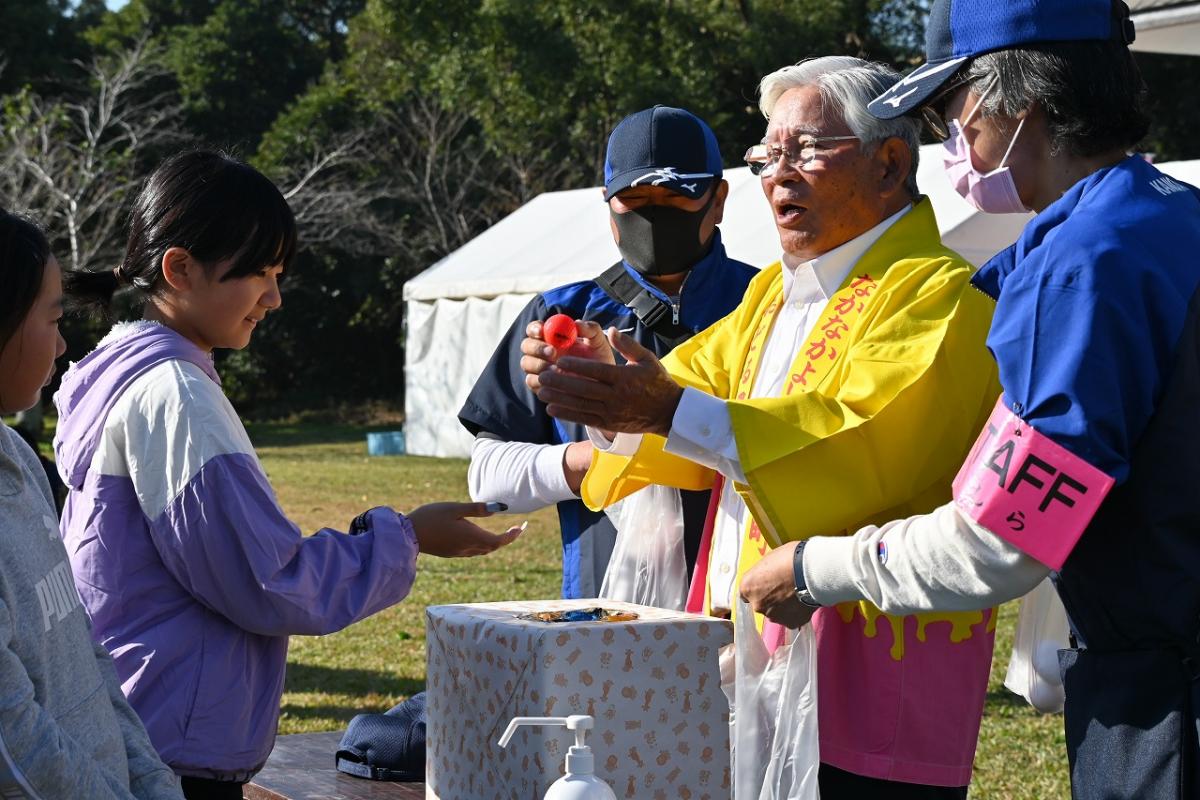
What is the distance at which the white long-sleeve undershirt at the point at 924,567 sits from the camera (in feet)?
6.09

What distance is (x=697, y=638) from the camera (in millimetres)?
2170

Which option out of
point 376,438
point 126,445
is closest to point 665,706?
point 126,445

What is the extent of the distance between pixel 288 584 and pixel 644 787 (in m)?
0.62

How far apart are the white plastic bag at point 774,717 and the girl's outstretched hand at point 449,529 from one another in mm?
462

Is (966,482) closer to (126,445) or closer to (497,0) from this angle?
(126,445)

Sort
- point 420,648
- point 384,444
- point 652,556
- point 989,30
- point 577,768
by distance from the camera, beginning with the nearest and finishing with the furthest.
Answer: point 577,768 < point 989,30 < point 652,556 < point 420,648 < point 384,444

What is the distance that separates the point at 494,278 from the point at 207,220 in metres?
15.4

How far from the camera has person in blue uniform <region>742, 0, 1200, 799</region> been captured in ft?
5.80

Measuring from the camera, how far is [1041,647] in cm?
235

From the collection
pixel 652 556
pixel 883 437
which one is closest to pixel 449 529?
pixel 652 556

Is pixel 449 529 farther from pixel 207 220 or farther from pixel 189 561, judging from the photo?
pixel 207 220

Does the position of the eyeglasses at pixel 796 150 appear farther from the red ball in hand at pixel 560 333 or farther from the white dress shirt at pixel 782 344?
the red ball in hand at pixel 560 333

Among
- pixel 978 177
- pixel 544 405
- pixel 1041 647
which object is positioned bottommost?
pixel 1041 647

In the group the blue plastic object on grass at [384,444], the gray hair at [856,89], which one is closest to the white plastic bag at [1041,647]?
the gray hair at [856,89]
